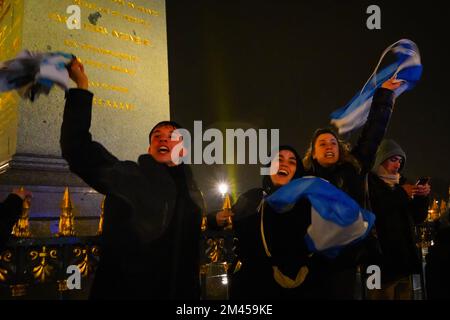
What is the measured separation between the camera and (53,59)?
3.93 m

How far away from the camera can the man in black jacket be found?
3.71m

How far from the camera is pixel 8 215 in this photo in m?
3.94

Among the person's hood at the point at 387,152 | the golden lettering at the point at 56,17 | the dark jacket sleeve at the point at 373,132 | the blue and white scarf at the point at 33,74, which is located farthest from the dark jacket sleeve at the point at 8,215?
the person's hood at the point at 387,152

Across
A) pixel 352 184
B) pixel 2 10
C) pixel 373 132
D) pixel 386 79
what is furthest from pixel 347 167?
pixel 2 10

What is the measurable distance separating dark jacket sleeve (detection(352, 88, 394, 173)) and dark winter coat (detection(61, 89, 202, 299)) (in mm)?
2309

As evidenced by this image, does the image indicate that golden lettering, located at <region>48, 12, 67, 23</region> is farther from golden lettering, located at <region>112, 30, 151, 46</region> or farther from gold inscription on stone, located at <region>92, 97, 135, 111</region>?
gold inscription on stone, located at <region>92, 97, 135, 111</region>

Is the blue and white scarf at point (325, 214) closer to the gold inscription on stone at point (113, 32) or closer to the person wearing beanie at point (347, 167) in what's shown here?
the person wearing beanie at point (347, 167)

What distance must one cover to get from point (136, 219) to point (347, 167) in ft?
8.47

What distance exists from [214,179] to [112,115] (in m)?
22.8

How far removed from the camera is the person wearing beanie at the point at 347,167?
407 cm

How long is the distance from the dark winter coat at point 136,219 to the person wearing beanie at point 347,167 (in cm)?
141

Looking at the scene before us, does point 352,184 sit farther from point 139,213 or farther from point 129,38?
point 129,38
